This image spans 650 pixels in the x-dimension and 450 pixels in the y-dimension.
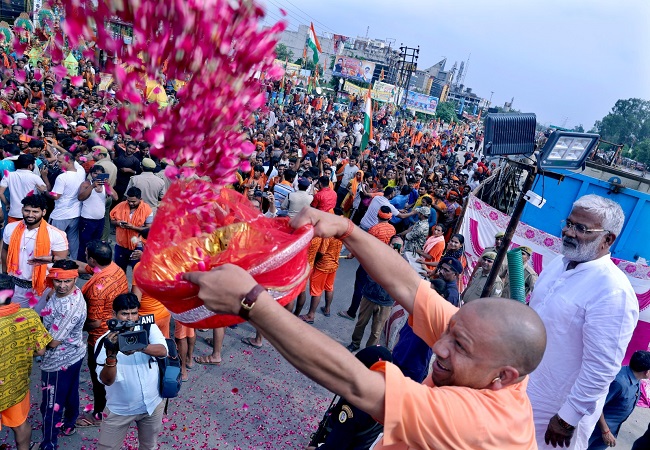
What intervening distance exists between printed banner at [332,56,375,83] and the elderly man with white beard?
162 ft

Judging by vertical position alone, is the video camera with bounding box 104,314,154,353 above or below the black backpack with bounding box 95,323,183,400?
above

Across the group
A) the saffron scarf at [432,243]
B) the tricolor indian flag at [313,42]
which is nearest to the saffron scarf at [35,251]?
the saffron scarf at [432,243]

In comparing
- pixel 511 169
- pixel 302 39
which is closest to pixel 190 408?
pixel 511 169

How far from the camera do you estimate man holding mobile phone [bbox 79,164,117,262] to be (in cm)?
612

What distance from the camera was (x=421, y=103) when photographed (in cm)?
5309

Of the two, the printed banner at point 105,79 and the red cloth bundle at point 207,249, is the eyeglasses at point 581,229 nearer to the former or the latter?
the red cloth bundle at point 207,249

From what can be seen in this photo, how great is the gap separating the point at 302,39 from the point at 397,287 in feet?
319

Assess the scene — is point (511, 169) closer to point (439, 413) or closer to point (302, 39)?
point (439, 413)

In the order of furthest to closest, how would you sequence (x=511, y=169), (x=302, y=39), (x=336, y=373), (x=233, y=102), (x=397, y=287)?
1. (x=302, y=39)
2. (x=511, y=169)
3. (x=397, y=287)
4. (x=233, y=102)
5. (x=336, y=373)

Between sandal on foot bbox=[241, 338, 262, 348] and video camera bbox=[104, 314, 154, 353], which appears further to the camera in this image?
sandal on foot bbox=[241, 338, 262, 348]

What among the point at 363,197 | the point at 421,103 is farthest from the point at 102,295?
the point at 421,103

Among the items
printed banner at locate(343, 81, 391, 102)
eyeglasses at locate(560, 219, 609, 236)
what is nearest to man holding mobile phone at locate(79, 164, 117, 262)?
eyeglasses at locate(560, 219, 609, 236)

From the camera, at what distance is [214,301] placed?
1.34m

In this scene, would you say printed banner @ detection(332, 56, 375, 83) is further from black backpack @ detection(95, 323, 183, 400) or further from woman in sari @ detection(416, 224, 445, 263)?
black backpack @ detection(95, 323, 183, 400)
